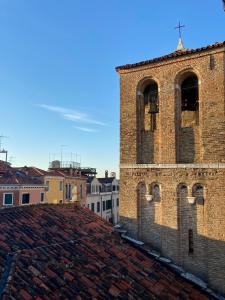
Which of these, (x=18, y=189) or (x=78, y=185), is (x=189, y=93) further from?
(x=78, y=185)

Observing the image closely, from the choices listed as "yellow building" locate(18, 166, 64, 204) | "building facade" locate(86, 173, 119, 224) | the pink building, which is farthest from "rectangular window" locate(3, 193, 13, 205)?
"building facade" locate(86, 173, 119, 224)

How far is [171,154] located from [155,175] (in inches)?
40.8

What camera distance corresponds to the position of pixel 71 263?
9.40 meters

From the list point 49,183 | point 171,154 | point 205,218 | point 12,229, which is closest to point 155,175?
point 171,154

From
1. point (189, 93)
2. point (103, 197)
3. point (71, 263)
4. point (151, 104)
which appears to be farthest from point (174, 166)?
point (103, 197)

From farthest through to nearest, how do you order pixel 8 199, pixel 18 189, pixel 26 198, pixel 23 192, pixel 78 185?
pixel 78 185 < pixel 26 198 < pixel 23 192 < pixel 18 189 < pixel 8 199

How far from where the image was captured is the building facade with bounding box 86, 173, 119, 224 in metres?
52.8

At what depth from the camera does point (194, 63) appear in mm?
12117

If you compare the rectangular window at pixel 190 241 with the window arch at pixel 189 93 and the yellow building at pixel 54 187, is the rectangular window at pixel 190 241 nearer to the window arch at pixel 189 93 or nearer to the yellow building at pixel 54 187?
the window arch at pixel 189 93

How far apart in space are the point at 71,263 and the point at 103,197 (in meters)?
47.2

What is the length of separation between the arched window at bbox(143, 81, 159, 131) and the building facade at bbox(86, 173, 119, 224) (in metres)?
38.2

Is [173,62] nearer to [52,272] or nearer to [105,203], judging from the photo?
[52,272]

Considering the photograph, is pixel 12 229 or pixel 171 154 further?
pixel 171 154

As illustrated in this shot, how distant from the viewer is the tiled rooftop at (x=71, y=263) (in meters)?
7.95
